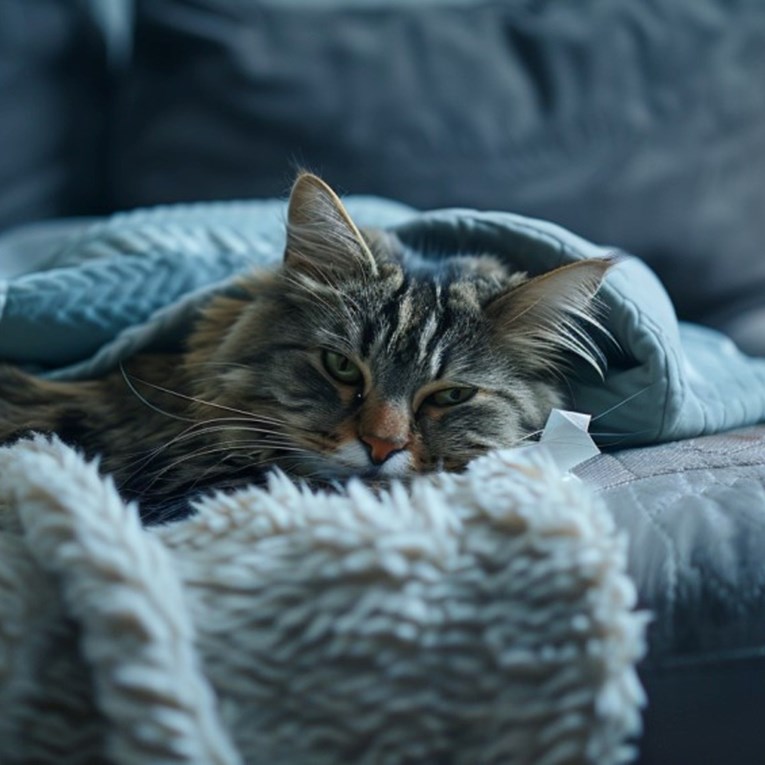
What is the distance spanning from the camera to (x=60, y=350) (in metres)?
1.33

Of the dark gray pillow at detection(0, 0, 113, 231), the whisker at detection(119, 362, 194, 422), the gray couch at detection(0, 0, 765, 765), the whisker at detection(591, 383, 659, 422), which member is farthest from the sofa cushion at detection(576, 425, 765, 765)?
the dark gray pillow at detection(0, 0, 113, 231)

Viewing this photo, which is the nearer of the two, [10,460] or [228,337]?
[10,460]

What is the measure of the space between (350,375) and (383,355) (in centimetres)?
6

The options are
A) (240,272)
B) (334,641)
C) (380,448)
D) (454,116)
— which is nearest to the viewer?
(334,641)

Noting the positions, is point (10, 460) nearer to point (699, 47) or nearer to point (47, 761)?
point (47, 761)

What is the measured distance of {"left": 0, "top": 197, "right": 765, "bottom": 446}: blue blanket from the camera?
3.63 ft

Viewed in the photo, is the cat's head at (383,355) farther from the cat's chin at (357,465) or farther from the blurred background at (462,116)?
the blurred background at (462,116)

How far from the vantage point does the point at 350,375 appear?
3.62ft

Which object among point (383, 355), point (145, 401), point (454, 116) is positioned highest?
point (454, 116)

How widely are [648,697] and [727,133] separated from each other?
135 cm

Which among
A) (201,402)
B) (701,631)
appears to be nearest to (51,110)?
(201,402)

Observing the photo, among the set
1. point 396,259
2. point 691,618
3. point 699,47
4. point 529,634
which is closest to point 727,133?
point 699,47

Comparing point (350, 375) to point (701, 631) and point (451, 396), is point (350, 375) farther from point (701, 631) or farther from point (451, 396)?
point (701, 631)

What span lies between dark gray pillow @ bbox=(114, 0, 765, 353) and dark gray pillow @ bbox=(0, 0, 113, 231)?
0.13 m
